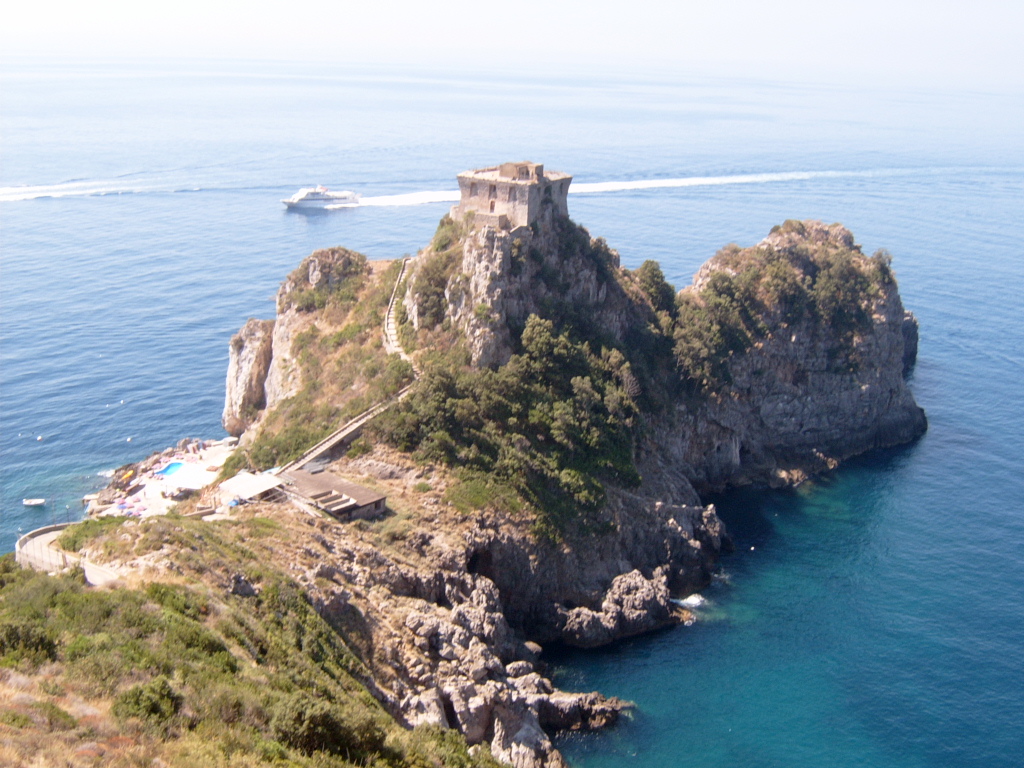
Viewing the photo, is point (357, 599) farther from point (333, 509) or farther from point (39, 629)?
point (39, 629)

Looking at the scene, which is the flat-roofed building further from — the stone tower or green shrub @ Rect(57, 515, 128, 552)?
the stone tower

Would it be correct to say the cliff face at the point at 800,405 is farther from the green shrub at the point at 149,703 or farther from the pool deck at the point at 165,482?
the green shrub at the point at 149,703

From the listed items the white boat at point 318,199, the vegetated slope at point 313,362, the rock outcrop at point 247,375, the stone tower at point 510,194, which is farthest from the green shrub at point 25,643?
the white boat at point 318,199

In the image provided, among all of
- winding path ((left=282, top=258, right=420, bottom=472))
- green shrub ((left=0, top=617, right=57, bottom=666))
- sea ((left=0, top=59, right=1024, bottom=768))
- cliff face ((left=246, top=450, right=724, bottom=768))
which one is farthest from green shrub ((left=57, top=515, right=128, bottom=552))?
sea ((left=0, top=59, right=1024, bottom=768))

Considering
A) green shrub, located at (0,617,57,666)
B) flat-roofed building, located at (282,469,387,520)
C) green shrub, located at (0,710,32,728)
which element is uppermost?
green shrub, located at (0,710,32,728)

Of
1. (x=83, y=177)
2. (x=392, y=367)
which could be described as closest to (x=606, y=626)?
(x=392, y=367)
